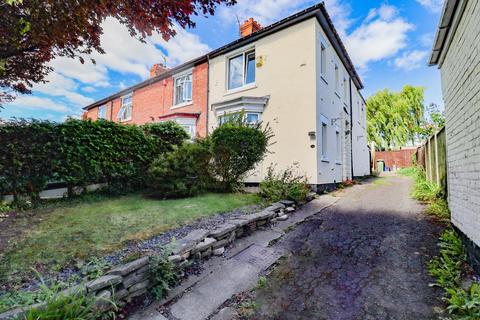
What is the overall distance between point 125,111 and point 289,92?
14074mm

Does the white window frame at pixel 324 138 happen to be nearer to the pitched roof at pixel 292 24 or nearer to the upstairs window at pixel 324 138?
the upstairs window at pixel 324 138

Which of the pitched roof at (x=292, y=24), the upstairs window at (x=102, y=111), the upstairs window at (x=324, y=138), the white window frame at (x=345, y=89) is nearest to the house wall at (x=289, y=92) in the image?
the pitched roof at (x=292, y=24)

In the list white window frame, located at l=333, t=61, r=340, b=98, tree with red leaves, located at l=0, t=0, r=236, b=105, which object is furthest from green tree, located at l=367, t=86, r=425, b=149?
tree with red leaves, located at l=0, t=0, r=236, b=105

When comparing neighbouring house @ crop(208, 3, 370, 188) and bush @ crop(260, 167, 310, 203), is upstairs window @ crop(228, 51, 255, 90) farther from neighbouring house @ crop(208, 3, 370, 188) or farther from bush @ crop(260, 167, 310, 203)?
bush @ crop(260, 167, 310, 203)

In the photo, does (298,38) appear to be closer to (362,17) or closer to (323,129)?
(362,17)

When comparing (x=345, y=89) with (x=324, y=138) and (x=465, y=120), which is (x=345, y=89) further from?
(x=465, y=120)

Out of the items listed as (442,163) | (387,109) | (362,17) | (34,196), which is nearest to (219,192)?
(34,196)

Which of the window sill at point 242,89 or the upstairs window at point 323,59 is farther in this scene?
the window sill at point 242,89

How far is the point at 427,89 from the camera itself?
2989 cm

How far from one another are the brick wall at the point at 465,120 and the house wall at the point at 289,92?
14.4 feet

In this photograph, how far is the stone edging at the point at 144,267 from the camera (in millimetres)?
2100

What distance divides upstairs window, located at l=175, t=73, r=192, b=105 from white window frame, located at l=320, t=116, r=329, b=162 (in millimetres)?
7314

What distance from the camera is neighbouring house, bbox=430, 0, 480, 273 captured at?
271 centimetres

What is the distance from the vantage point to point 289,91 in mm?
8844
